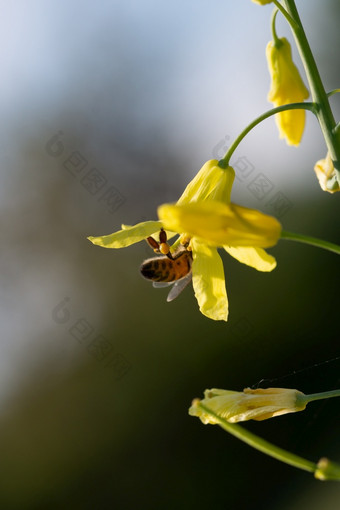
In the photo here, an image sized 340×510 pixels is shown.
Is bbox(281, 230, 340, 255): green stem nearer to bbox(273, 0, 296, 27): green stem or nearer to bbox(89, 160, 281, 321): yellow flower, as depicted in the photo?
bbox(89, 160, 281, 321): yellow flower

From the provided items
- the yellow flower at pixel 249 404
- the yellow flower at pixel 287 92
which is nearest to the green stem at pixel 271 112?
the yellow flower at pixel 287 92

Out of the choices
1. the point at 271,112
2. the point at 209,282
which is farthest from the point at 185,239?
the point at 271,112

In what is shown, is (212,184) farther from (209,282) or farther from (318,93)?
(318,93)

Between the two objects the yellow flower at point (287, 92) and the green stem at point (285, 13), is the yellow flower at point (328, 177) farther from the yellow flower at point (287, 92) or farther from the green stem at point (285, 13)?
the green stem at point (285, 13)

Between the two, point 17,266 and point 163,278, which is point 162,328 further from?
point 163,278

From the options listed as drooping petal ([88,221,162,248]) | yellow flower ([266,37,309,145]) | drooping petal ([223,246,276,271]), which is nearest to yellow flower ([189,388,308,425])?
drooping petal ([223,246,276,271])
